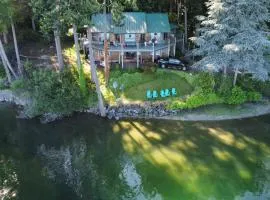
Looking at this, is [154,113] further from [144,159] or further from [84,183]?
[84,183]

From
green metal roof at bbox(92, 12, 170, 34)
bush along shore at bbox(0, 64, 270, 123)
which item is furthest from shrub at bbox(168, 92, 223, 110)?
green metal roof at bbox(92, 12, 170, 34)

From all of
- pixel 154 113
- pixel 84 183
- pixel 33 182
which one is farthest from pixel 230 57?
pixel 33 182

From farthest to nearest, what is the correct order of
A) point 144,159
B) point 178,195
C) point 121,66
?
point 121,66
point 144,159
point 178,195

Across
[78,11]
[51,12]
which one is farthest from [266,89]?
[51,12]

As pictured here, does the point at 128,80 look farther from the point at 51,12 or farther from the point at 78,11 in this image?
the point at 51,12

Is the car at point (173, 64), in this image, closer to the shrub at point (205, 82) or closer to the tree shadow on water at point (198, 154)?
the shrub at point (205, 82)

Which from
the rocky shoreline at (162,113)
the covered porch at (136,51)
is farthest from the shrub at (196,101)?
the covered porch at (136,51)
